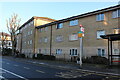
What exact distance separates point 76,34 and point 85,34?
2.22 meters

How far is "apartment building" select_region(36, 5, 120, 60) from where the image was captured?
1835 cm

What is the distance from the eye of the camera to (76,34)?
77.5ft

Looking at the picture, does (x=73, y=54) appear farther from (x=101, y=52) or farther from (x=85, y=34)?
(x=101, y=52)

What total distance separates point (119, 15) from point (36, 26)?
76.6 feet

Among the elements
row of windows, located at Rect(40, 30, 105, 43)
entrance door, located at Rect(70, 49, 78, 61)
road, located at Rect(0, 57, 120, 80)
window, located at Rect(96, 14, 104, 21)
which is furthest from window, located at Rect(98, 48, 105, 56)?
road, located at Rect(0, 57, 120, 80)

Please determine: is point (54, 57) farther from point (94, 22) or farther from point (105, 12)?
point (105, 12)

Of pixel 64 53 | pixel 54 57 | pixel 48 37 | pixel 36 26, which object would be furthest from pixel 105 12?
pixel 36 26

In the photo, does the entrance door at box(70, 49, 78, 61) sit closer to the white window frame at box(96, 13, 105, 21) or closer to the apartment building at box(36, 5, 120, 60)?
the apartment building at box(36, 5, 120, 60)

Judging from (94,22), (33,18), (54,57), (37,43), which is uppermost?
(33,18)

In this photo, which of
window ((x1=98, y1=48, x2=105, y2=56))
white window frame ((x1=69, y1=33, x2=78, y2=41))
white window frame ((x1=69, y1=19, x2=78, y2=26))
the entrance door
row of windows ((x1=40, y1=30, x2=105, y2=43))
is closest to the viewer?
window ((x1=98, y1=48, x2=105, y2=56))

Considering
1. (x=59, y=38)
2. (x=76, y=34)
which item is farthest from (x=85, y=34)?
(x=59, y=38)

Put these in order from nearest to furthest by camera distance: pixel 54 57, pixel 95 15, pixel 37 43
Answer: pixel 95 15 < pixel 54 57 < pixel 37 43

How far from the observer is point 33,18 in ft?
121

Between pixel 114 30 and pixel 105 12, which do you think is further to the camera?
pixel 105 12
